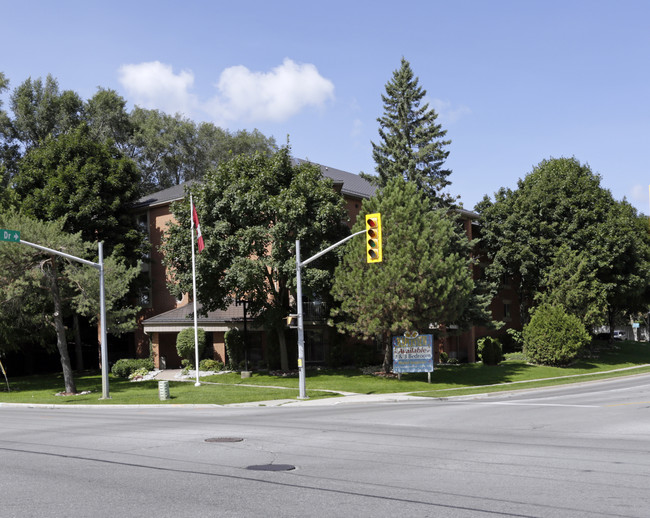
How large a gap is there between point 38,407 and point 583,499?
1027 inches

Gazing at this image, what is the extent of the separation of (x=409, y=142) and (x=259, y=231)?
15581 millimetres

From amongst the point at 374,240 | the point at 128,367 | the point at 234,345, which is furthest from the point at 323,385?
the point at 128,367

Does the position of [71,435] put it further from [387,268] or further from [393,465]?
[387,268]

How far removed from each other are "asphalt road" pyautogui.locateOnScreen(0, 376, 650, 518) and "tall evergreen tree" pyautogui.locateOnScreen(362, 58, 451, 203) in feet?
92.1

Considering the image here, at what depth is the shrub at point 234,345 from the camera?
4284 centimetres

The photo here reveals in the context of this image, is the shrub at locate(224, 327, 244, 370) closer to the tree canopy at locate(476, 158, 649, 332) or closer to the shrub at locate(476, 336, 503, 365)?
the shrub at locate(476, 336, 503, 365)

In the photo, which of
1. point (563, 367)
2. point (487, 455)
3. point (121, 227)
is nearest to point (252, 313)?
point (121, 227)

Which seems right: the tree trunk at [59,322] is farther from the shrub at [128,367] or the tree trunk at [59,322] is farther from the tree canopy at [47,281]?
the shrub at [128,367]

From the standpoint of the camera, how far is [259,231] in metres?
36.7

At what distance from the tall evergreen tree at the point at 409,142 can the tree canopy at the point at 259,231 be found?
21.8 ft

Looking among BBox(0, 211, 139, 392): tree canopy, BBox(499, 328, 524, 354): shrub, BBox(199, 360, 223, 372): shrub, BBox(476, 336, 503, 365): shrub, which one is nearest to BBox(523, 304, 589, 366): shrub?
BBox(476, 336, 503, 365): shrub

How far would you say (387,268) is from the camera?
3388 cm

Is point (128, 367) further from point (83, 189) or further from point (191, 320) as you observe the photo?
point (83, 189)

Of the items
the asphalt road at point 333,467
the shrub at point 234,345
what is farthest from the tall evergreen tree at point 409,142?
the asphalt road at point 333,467
